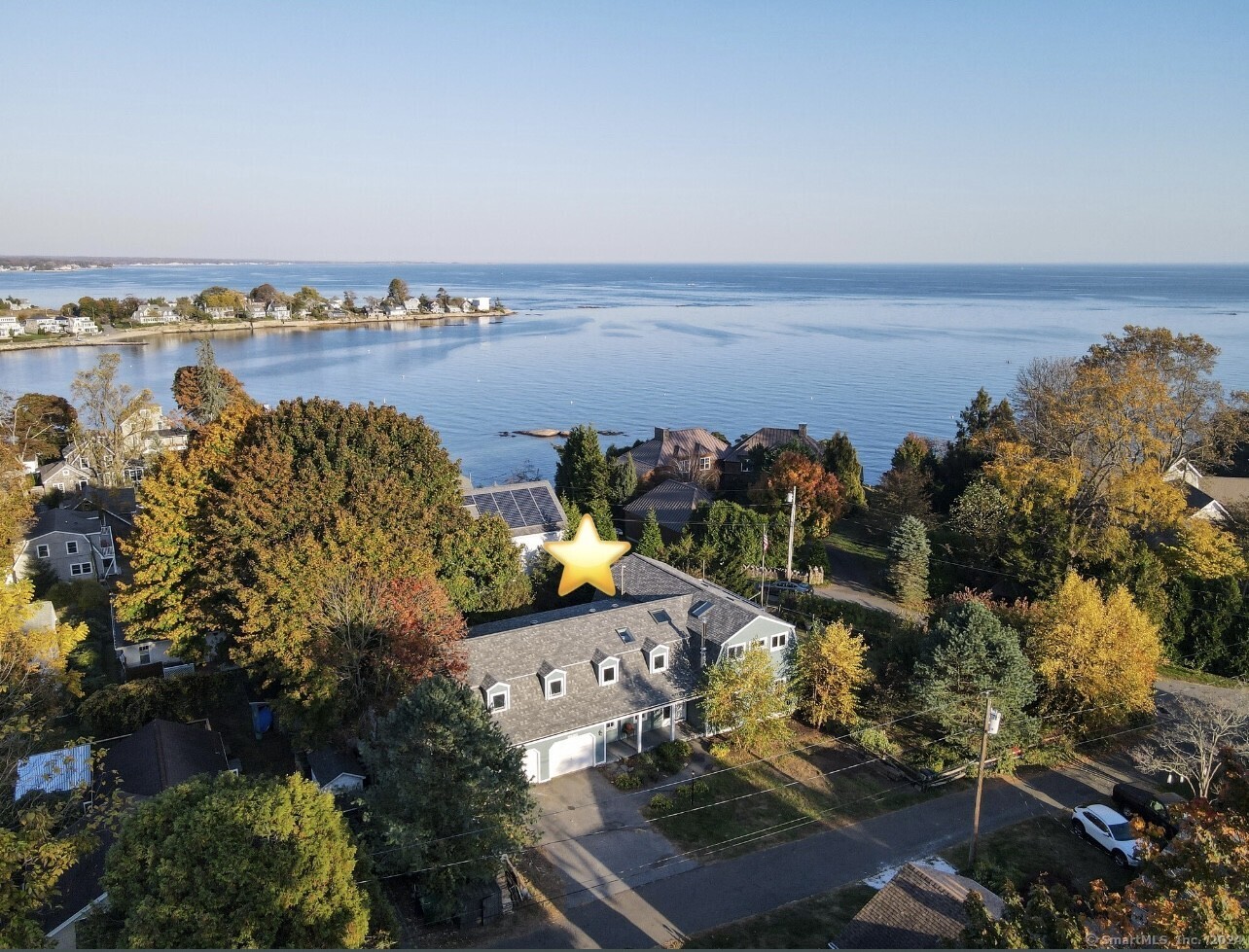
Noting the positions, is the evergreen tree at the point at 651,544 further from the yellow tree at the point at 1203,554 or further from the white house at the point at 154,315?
the white house at the point at 154,315

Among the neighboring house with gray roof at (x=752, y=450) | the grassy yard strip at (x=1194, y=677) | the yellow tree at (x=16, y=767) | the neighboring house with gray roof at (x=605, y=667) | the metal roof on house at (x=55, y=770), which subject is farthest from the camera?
the neighboring house with gray roof at (x=752, y=450)

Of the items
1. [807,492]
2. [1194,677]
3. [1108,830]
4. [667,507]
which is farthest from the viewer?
[667,507]

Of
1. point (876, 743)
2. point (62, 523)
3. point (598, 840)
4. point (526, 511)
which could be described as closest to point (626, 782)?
point (598, 840)

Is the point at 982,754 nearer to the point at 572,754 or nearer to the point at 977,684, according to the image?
the point at 977,684

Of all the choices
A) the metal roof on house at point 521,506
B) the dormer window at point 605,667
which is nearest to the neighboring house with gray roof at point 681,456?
the metal roof on house at point 521,506

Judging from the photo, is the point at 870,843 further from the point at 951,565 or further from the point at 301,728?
the point at 951,565

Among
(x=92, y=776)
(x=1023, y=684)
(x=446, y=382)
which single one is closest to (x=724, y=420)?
(x=446, y=382)

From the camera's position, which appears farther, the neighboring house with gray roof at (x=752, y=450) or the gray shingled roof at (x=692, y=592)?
the neighboring house with gray roof at (x=752, y=450)
